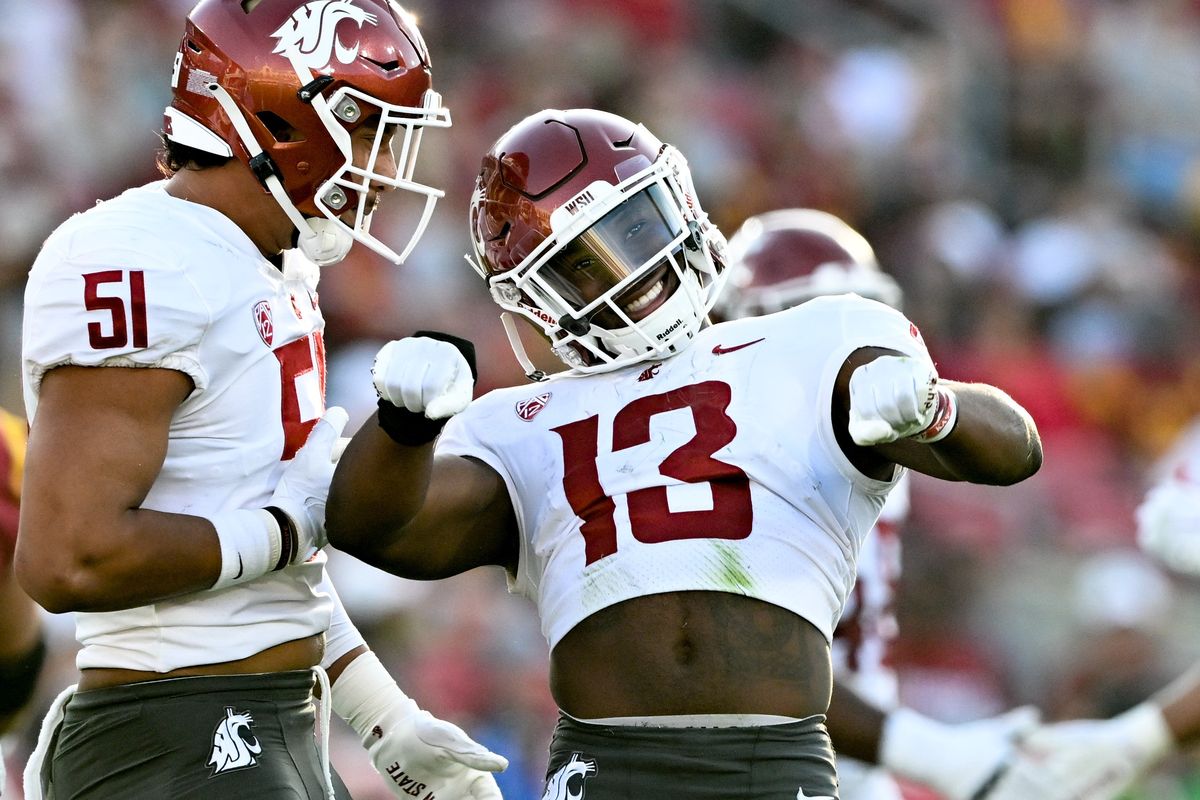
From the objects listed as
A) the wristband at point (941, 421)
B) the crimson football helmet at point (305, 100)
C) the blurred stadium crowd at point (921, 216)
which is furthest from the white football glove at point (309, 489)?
the blurred stadium crowd at point (921, 216)

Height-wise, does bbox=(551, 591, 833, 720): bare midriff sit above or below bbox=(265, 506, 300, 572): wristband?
below

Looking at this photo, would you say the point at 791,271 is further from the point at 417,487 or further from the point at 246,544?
the point at 246,544

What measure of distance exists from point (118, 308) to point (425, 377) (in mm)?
504

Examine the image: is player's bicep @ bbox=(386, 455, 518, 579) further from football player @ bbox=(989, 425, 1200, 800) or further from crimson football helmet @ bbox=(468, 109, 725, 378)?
football player @ bbox=(989, 425, 1200, 800)

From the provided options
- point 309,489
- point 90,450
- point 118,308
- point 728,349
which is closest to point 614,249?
point 728,349

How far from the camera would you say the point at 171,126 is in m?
3.17

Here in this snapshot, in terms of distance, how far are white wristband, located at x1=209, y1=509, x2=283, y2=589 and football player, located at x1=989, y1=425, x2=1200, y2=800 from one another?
2.32 m

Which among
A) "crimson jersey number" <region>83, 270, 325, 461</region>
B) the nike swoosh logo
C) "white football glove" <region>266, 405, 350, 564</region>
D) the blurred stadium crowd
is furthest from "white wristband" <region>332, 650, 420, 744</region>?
the blurred stadium crowd

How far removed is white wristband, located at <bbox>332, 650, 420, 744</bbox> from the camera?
3398 mm

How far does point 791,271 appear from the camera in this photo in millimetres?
4758

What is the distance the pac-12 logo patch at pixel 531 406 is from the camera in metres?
3.31

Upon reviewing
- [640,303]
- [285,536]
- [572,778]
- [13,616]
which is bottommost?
[13,616]

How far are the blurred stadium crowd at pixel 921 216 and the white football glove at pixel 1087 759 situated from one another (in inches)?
94.7

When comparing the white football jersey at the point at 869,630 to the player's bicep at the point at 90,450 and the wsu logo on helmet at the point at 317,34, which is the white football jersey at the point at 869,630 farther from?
the player's bicep at the point at 90,450
